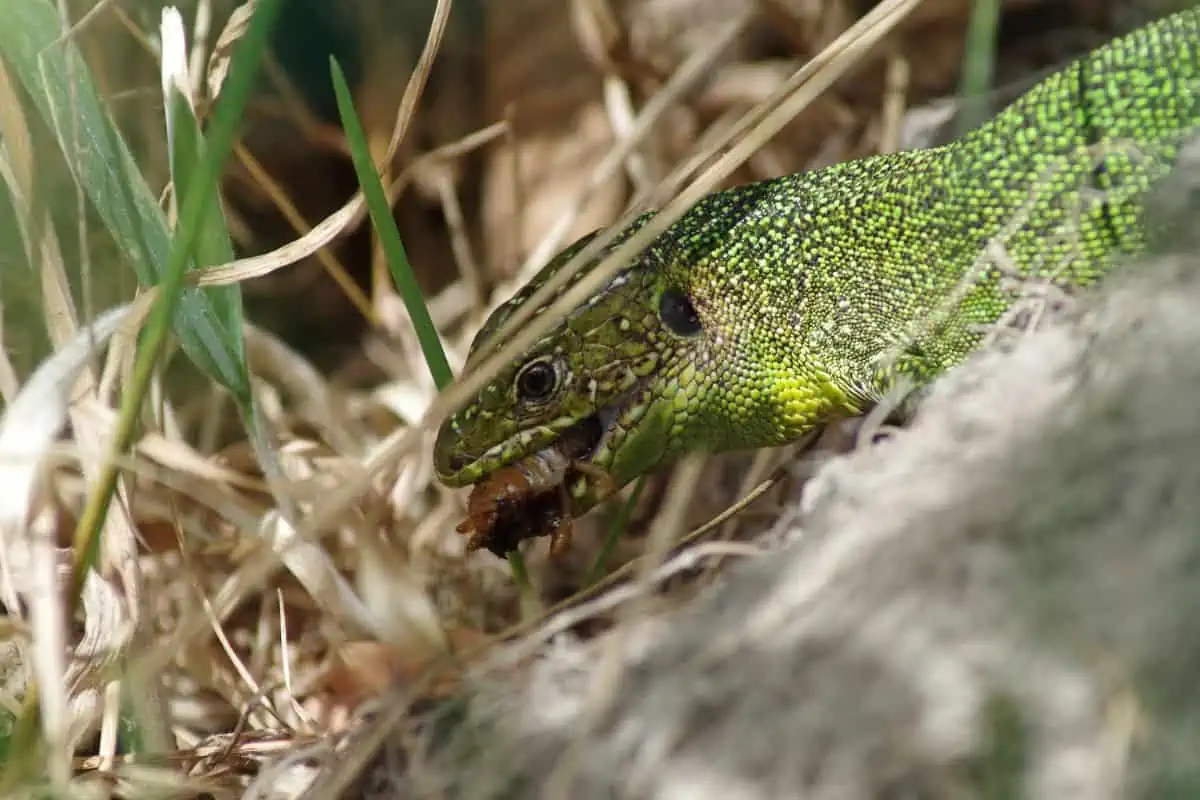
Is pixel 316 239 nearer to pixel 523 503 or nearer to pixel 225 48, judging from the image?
pixel 225 48

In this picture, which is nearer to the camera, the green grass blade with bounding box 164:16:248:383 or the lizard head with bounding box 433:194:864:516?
the green grass blade with bounding box 164:16:248:383

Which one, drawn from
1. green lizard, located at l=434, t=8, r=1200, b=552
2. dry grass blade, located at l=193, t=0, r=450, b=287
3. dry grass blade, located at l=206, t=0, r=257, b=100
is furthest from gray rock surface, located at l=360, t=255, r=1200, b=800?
dry grass blade, located at l=206, t=0, r=257, b=100

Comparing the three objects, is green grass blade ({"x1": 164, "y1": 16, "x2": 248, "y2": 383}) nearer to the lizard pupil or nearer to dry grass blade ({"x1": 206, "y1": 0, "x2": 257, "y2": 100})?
dry grass blade ({"x1": 206, "y1": 0, "x2": 257, "y2": 100})

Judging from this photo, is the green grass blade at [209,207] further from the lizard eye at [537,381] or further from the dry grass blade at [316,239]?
the lizard eye at [537,381]

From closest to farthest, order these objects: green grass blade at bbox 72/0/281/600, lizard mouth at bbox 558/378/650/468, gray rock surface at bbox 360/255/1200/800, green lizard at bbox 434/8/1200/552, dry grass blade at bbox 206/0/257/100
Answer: gray rock surface at bbox 360/255/1200/800
green grass blade at bbox 72/0/281/600
dry grass blade at bbox 206/0/257/100
green lizard at bbox 434/8/1200/552
lizard mouth at bbox 558/378/650/468

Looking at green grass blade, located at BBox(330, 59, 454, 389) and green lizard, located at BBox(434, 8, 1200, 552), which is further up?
green grass blade, located at BBox(330, 59, 454, 389)

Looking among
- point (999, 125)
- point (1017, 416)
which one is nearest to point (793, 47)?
point (999, 125)

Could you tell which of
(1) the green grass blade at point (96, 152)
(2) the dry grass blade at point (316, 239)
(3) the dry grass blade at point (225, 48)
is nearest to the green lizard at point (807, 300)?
(2) the dry grass blade at point (316, 239)

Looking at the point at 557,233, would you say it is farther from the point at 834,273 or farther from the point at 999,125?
the point at 999,125
